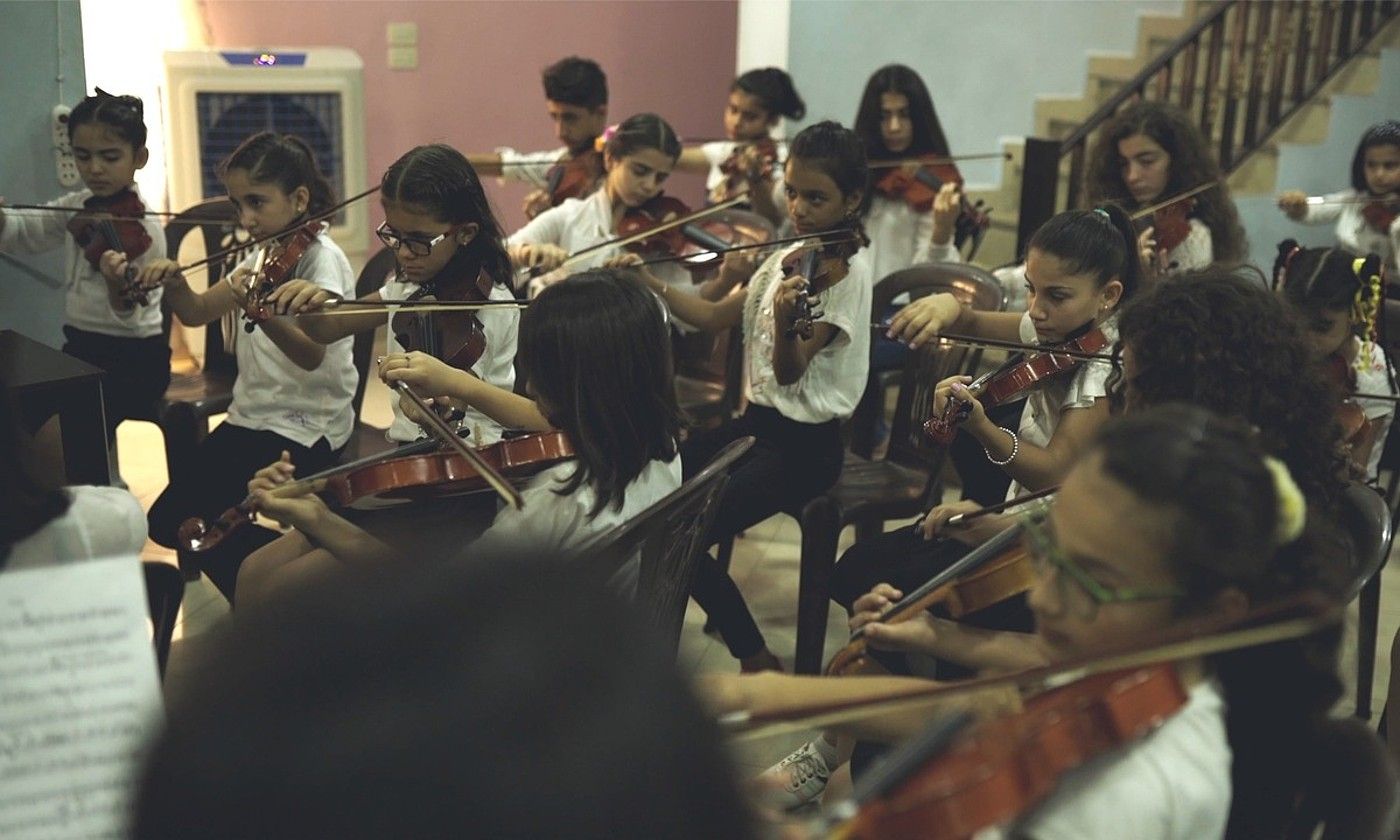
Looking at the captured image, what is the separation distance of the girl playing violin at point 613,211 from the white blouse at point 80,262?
0.76 metres

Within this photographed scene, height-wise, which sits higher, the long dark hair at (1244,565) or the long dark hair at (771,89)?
the long dark hair at (771,89)

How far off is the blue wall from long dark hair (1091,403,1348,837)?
2569 millimetres

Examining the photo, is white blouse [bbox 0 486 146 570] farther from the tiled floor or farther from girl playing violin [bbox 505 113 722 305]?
girl playing violin [bbox 505 113 722 305]

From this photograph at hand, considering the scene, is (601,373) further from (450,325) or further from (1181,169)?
(1181,169)

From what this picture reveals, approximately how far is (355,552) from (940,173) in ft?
7.53

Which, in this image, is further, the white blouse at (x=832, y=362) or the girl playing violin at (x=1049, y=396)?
the white blouse at (x=832, y=362)

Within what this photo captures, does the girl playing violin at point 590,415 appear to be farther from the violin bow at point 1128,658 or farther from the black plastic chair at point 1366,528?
the black plastic chair at point 1366,528

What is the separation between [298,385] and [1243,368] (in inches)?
63.8

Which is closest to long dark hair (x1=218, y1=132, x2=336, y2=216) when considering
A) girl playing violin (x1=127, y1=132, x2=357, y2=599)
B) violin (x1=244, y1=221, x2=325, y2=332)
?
girl playing violin (x1=127, y1=132, x2=357, y2=599)

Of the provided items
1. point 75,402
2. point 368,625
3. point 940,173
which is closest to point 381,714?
point 368,625

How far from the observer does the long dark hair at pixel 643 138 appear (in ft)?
10.4

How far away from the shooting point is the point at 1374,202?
3.58 metres

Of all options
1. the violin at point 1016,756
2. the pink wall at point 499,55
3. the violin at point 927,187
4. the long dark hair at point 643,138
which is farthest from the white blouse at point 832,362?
the pink wall at point 499,55

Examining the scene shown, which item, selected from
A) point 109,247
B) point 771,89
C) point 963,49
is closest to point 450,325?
point 109,247
